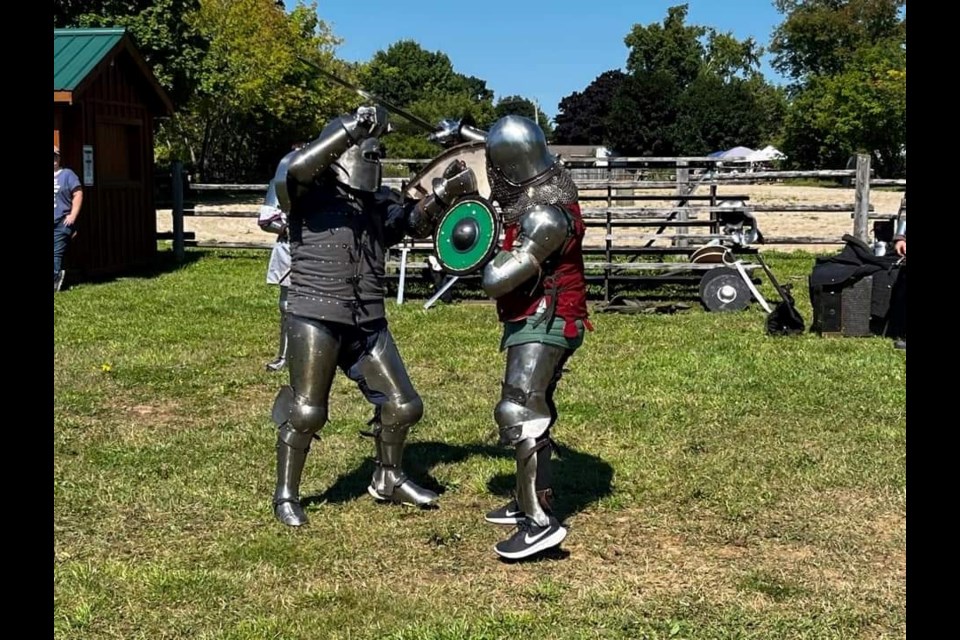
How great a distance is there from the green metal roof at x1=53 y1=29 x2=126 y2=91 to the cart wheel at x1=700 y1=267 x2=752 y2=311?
8960mm

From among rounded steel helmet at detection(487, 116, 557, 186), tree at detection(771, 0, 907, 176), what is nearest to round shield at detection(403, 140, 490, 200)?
rounded steel helmet at detection(487, 116, 557, 186)

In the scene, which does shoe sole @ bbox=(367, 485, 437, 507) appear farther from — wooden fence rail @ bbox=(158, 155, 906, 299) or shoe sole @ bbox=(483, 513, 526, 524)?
wooden fence rail @ bbox=(158, 155, 906, 299)

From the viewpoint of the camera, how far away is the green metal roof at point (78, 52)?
14.9m

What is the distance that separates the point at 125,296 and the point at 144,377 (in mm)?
5236

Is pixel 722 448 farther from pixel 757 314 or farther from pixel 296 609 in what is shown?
pixel 757 314

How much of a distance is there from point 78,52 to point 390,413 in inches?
492

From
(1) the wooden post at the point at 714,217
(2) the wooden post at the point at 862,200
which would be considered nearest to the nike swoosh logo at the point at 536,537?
(1) the wooden post at the point at 714,217

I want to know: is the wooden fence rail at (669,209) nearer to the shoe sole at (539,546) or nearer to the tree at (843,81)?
the shoe sole at (539,546)

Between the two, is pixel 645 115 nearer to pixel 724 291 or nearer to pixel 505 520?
pixel 724 291

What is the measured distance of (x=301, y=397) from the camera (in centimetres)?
540

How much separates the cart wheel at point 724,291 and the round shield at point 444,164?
5.37m

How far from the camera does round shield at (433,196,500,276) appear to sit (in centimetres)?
500

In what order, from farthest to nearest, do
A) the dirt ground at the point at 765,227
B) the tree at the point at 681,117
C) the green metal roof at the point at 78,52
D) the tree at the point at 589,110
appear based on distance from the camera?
the tree at the point at 589,110
the tree at the point at 681,117
the dirt ground at the point at 765,227
the green metal roof at the point at 78,52
